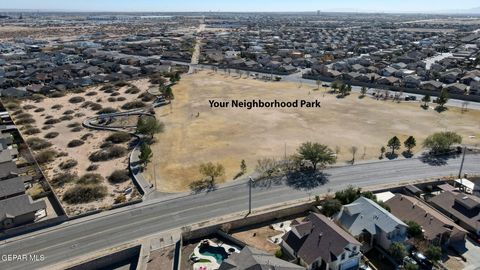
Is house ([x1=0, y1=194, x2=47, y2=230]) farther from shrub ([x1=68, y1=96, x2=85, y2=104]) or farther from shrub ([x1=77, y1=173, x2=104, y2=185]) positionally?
shrub ([x1=68, y1=96, x2=85, y2=104])

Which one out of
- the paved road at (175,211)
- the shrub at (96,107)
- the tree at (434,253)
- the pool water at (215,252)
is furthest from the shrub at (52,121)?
the tree at (434,253)

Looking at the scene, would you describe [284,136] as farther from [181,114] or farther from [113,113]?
[113,113]

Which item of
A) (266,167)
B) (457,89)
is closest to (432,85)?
(457,89)

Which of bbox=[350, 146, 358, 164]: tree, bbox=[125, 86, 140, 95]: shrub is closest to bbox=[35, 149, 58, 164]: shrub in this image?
bbox=[125, 86, 140, 95]: shrub

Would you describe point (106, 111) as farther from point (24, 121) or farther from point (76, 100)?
point (24, 121)

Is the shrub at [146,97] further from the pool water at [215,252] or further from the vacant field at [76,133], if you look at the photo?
the pool water at [215,252]

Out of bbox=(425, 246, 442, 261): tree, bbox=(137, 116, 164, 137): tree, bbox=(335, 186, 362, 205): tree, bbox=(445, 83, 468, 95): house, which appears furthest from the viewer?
bbox=(445, 83, 468, 95): house

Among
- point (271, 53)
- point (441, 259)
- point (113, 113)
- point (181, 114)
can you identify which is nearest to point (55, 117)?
point (113, 113)
